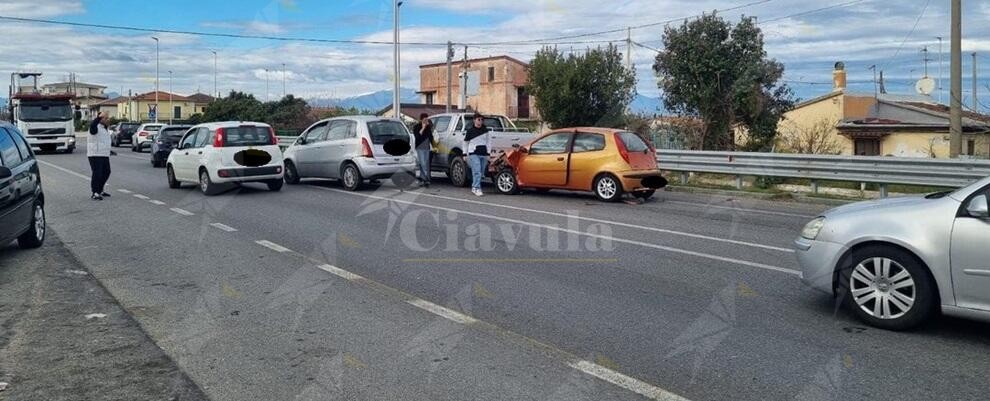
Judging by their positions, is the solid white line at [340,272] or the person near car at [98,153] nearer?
the solid white line at [340,272]

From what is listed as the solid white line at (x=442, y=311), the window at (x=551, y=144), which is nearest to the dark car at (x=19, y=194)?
the solid white line at (x=442, y=311)

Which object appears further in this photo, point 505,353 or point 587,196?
point 587,196

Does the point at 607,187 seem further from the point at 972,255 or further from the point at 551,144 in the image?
the point at 972,255

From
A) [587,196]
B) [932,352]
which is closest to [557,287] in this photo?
[932,352]

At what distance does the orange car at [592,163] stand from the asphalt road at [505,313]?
2.51 meters

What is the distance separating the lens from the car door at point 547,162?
15141mm

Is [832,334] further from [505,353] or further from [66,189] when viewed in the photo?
[66,189]

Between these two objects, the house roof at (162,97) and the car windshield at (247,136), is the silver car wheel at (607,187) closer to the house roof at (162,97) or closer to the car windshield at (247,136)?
the car windshield at (247,136)

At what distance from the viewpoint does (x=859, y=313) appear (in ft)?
19.5

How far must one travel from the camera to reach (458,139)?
18.5m

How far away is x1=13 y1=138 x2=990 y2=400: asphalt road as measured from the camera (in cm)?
475

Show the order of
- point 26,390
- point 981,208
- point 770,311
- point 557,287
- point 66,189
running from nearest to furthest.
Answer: point 26,390 → point 981,208 → point 770,311 → point 557,287 → point 66,189

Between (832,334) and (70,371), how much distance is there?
5145mm

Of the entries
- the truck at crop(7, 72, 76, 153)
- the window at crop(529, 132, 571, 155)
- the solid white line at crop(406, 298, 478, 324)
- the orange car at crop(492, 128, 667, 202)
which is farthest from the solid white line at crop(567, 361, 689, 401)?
the truck at crop(7, 72, 76, 153)
